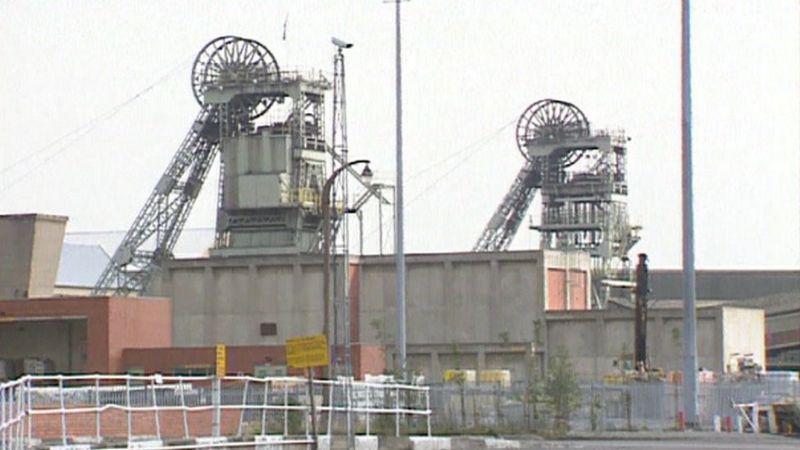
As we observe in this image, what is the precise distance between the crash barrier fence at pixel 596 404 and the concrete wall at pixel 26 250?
79.6 feet

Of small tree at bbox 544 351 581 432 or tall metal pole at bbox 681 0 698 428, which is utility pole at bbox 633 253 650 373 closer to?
small tree at bbox 544 351 581 432

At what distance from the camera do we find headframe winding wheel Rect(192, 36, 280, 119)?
100m

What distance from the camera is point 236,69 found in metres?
101

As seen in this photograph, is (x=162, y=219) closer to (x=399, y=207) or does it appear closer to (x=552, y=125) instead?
(x=552, y=125)


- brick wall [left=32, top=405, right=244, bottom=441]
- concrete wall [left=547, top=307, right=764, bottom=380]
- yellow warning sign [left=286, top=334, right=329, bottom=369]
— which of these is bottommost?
brick wall [left=32, top=405, right=244, bottom=441]

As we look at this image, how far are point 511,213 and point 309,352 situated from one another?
92.6m

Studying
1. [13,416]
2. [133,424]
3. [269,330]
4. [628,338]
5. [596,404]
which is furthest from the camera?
[269,330]

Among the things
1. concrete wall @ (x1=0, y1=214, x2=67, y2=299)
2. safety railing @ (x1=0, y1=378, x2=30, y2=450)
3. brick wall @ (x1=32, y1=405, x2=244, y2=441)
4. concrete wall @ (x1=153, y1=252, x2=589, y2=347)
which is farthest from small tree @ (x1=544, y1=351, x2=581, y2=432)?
concrete wall @ (x1=0, y1=214, x2=67, y2=299)

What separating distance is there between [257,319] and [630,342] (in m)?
17.1

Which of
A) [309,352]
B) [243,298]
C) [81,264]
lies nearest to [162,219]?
[81,264]

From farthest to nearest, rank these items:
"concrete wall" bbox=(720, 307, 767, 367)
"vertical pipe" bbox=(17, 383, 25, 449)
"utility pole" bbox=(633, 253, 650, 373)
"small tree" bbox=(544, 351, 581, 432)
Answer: "concrete wall" bbox=(720, 307, 767, 367) < "utility pole" bbox=(633, 253, 650, 373) < "small tree" bbox=(544, 351, 581, 432) < "vertical pipe" bbox=(17, 383, 25, 449)

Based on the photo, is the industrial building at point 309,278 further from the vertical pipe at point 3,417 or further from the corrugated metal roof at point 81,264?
the vertical pipe at point 3,417

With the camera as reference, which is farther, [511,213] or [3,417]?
[511,213]

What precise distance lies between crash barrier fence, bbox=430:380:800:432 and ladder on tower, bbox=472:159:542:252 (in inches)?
2412
